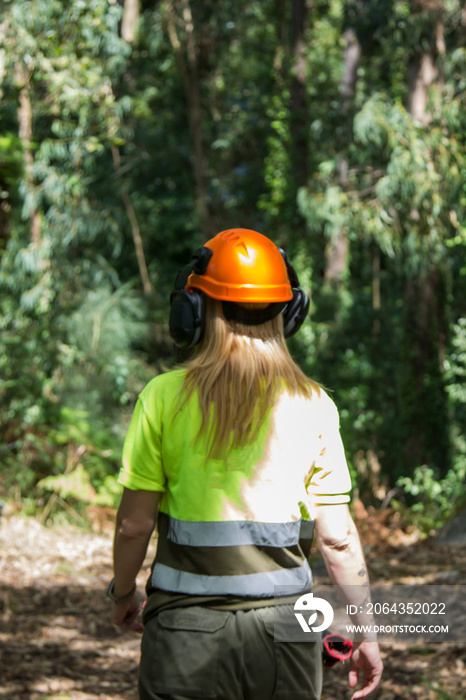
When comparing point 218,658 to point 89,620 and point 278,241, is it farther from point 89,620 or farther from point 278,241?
point 278,241

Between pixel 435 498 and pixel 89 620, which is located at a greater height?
pixel 89 620

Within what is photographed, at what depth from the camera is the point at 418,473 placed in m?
9.03

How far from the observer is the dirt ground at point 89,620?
4.41 meters

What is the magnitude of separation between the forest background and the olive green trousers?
19.9 ft

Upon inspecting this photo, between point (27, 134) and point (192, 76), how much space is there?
6.71 meters

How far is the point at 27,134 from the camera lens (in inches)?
472

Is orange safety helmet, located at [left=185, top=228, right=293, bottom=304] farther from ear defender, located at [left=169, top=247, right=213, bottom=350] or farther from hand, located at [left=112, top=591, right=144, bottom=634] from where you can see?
hand, located at [left=112, top=591, right=144, bottom=634]

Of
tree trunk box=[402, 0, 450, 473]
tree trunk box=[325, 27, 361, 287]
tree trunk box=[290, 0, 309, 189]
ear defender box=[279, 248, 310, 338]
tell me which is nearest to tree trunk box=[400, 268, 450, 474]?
tree trunk box=[402, 0, 450, 473]

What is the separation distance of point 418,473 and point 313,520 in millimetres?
7288

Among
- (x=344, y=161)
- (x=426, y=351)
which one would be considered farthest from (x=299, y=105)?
(x=426, y=351)

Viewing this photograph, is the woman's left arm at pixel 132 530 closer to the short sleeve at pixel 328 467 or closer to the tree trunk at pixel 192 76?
the short sleeve at pixel 328 467

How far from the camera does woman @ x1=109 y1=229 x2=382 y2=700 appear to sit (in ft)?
6.07

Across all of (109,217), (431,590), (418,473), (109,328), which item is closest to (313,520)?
(431,590)
